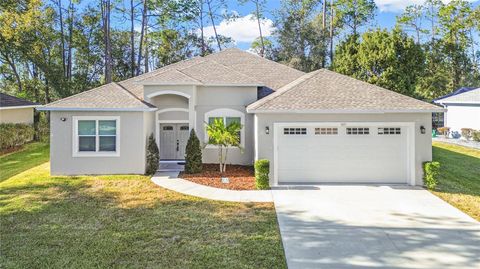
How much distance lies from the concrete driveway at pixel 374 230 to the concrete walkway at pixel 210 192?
0.58 metres

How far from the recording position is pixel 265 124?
13.0 m

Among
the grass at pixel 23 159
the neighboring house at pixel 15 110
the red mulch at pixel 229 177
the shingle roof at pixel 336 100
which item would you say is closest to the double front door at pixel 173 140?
the red mulch at pixel 229 177

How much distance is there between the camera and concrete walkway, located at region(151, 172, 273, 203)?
1140 cm

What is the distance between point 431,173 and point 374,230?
5.51m

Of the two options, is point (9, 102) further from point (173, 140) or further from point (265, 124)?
point (265, 124)

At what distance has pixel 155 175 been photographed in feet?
49.2

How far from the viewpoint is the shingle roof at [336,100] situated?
12.8 m

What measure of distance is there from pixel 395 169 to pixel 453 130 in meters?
19.1

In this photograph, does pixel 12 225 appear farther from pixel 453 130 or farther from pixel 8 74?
→ pixel 8 74

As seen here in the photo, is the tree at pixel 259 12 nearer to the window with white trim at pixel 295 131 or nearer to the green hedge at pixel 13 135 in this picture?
the green hedge at pixel 13 135

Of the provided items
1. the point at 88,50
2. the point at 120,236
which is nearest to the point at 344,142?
the point at 120,236

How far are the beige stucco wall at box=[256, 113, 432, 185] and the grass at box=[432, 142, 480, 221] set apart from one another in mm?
1290

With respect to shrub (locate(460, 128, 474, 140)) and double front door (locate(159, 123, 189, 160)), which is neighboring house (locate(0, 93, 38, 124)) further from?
shrub (locate(460, 128, 474, 140))

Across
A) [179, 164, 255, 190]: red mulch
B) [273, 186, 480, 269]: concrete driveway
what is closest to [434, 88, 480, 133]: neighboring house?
[273, 186, 480, 269]: concrete driveway
